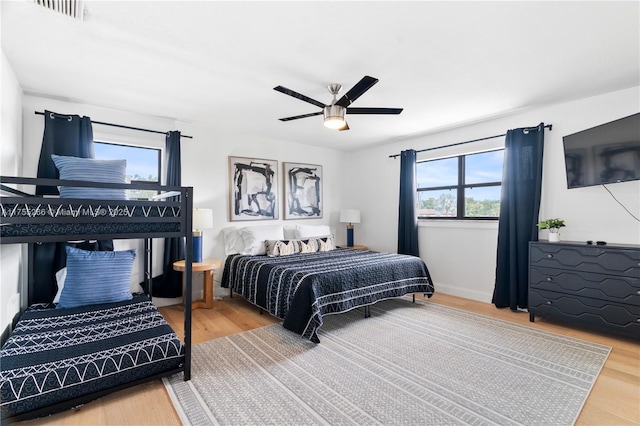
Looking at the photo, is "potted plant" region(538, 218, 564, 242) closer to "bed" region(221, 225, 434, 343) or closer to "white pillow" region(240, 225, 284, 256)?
"bed" region(221, 225, 434, 343)

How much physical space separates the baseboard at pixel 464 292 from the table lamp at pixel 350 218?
1.63 meters

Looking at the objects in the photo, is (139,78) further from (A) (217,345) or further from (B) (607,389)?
(B) (607,389)

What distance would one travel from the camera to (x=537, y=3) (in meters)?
1.75

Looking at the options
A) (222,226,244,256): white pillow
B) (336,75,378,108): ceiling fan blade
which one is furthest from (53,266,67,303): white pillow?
(336,75,378,108): ceiling fan blade

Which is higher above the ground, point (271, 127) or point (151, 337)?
point (271, 127)

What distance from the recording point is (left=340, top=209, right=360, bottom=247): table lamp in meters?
5.45

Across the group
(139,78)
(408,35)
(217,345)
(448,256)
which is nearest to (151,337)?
(217,345)

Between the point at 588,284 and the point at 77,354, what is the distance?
13.5 feet

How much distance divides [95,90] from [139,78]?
63 centimetres

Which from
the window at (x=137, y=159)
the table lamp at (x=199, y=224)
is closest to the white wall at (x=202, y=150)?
the window at (x=137, y=159)

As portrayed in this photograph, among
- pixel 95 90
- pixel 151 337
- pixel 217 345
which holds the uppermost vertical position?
pixel 95 90

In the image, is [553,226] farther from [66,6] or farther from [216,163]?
[66,6]

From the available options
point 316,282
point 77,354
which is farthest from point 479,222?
point 77,354

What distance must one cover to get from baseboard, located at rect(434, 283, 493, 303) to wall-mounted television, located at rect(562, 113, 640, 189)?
165 cm
